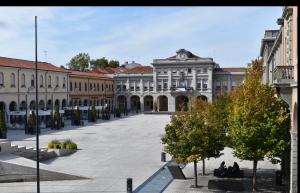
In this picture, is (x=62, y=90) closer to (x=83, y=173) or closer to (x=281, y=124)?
(x=83, y=173)

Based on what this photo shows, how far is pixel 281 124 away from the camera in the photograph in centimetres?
1703

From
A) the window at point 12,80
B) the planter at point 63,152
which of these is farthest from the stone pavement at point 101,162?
the window at point 12,80

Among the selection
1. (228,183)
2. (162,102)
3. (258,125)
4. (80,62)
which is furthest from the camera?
(80,62)

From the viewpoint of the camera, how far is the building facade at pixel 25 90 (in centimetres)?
5194

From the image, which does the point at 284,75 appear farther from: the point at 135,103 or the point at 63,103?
the point at 135,103

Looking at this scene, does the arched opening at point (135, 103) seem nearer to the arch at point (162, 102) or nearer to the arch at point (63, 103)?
the arch at point (162, 102)

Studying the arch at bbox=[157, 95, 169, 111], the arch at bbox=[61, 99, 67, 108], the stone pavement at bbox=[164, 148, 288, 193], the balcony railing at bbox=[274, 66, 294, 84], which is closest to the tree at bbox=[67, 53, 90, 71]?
the arch at bbox=[157, 95, 169, 111]

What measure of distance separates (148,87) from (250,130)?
77370 millimetres

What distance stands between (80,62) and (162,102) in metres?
38.7

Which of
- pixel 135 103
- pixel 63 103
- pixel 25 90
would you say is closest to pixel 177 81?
pixel 135 103

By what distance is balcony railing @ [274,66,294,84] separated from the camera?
15.0 m

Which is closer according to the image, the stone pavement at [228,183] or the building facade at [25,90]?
the stone pavement at [228,183]

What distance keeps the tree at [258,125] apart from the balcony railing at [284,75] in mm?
2129

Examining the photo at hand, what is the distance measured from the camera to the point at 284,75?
15438mm
